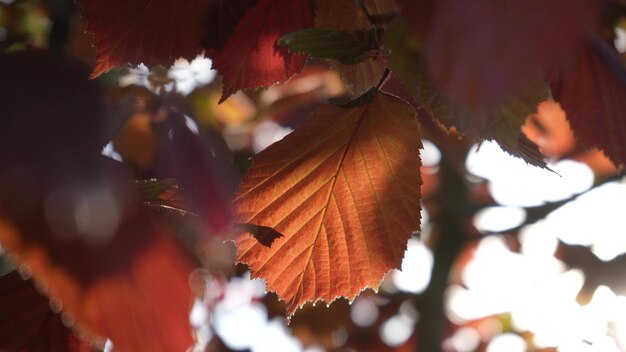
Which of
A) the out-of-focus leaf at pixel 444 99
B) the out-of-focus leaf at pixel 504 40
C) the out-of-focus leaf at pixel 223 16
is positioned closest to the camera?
the out-of-focus leaf at pixel 504 40

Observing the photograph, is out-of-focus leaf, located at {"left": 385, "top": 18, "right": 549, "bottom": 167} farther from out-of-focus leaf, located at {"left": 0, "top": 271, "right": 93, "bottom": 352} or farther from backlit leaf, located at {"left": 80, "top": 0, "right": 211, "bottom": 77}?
out-of-focus leaf, located at {"left": 0, "top": 271, "right": 93, "bottom": 352}

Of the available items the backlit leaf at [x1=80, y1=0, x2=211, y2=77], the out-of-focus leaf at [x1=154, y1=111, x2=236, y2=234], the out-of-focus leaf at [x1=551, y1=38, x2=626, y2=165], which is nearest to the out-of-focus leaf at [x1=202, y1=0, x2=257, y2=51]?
the backlit leaf at [x1=80, y1=0, x2=211, y2=77]

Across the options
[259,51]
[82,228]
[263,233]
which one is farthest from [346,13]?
[82,228]

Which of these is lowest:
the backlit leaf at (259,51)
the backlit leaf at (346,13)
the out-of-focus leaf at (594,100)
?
the backlit leaf at (259,51)

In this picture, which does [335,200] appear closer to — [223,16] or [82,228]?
[223,16]

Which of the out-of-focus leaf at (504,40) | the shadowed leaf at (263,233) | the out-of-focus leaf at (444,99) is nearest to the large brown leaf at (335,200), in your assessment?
the shadowed leaf at (263,233)

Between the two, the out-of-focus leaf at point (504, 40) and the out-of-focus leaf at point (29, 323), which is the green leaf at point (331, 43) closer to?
the out-of-focus leaf at point (504, 40)

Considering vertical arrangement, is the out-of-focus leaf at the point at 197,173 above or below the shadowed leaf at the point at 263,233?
above
